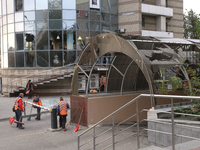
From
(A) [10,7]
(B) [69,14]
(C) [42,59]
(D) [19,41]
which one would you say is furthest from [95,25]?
(A) [10,7]

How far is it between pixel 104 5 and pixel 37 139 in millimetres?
19355

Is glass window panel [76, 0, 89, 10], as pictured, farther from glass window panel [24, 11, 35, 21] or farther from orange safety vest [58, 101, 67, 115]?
orange safety vest [58, 101, 67, 115]

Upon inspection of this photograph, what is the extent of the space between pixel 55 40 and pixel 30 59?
10.9 ft

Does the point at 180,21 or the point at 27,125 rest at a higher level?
the point at 180,21

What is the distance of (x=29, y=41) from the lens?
24.6m

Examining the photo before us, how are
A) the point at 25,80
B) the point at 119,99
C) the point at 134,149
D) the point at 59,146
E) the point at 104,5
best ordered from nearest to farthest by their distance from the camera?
the point at 134,149
the point at 59,146
the point at 119,99
the point at 25,80
the point at 104,5

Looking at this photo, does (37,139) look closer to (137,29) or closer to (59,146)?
(59,146)

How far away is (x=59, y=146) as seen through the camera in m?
8.98

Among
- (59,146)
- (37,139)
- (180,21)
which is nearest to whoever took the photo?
→ (59,146)

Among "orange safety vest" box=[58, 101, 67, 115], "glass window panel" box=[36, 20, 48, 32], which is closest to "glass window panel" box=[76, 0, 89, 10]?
"glass window panel" box=[36, 20, 48, 32]

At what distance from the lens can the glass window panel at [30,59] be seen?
24.5 metres

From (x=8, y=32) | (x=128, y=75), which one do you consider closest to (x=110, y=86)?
(x=128, y=75)

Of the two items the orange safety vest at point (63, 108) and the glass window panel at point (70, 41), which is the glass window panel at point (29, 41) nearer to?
the glass window panel at point (70, 41)

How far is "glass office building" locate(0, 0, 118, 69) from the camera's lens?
80.0 ft
